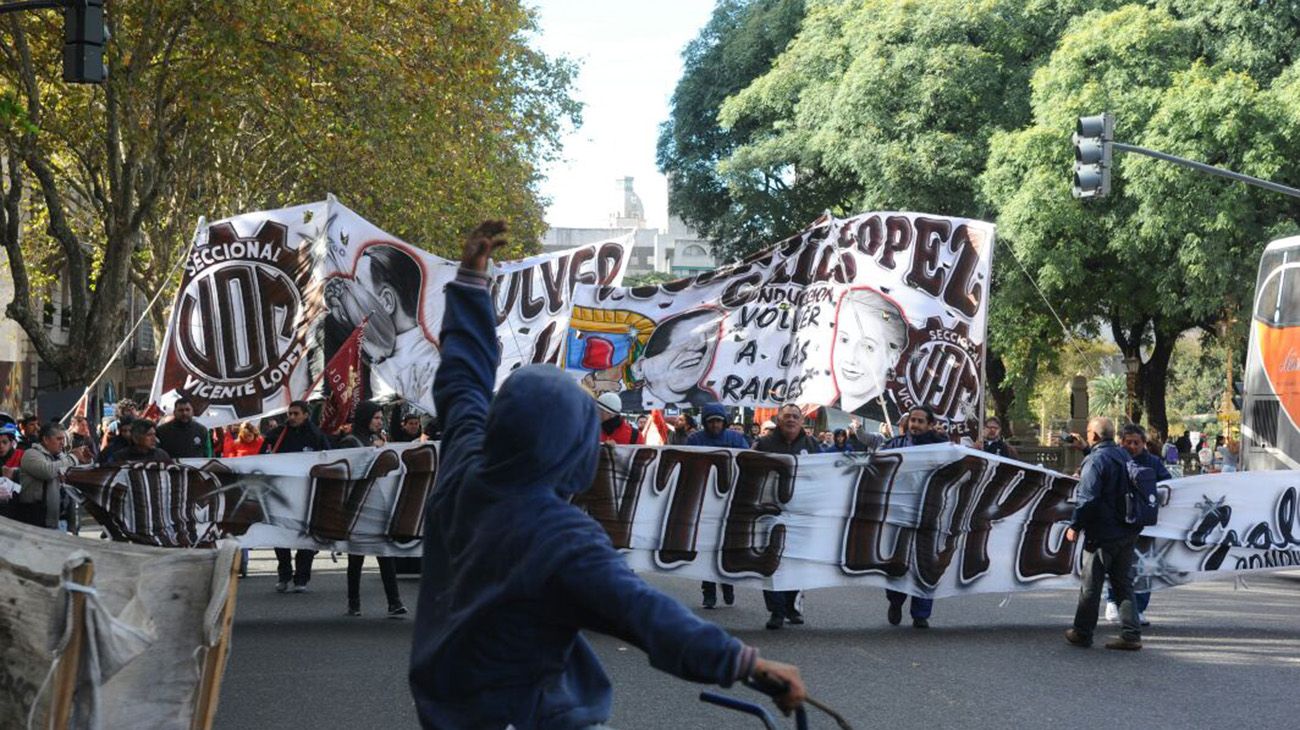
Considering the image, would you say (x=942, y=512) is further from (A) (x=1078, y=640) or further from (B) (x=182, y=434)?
(B) (x=182, y=434)

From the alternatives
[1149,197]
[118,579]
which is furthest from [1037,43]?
[118,579]

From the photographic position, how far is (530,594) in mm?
3320

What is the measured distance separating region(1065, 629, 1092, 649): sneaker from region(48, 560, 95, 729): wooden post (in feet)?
24.9

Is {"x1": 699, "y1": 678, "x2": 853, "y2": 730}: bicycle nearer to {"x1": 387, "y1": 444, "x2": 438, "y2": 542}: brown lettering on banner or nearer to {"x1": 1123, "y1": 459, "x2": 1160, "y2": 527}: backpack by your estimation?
{"x1": 1123, "y1": 459, "x2": 1160, "y2": 527}: backpack

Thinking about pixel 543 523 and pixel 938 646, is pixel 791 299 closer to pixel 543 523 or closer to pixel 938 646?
pixel 938 646

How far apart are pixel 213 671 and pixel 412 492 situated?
20.5 feet

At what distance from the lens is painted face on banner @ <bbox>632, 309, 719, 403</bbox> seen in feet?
56.6

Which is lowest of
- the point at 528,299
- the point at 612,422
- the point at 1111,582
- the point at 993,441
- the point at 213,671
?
the point at 1111,582

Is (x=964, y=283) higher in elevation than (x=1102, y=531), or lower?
higher

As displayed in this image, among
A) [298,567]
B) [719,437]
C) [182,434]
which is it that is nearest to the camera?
[719,437]

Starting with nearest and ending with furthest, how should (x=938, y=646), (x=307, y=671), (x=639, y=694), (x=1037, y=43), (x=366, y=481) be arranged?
(x=639, y=694) → (x=307, y=671) → (x=938, y=646) → (x=366, y=481) → (x=1037, y=43)

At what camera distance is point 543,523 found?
3.33m

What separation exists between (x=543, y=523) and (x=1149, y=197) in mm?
31519

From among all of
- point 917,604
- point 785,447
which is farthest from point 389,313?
point 917,604
